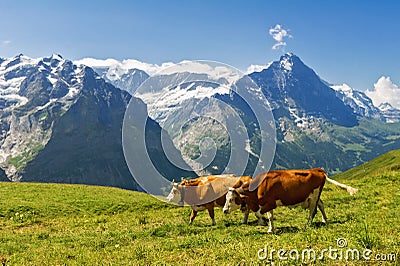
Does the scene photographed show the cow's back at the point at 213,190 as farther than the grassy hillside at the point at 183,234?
Yes

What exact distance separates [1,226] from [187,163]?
1486 cm

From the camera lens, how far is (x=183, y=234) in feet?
54.1

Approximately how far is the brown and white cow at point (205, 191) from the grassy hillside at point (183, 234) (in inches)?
42.9

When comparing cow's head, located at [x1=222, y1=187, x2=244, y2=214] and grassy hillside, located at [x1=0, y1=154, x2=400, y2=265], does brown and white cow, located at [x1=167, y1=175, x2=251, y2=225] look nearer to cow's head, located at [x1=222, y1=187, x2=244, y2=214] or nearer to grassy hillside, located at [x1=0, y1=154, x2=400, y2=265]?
grassy hillside, located at [x1=0, y1=154, x2=400, y2=265]

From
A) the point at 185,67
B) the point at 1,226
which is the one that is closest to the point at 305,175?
the point at 185,67

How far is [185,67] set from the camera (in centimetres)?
2041
